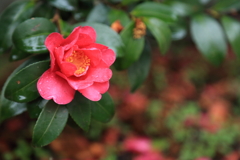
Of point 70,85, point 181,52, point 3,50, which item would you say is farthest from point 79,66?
point 181,52

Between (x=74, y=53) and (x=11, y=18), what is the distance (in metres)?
0.37

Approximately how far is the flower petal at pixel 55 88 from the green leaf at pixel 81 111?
1.9 inches

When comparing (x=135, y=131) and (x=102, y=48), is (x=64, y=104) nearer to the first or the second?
(x=102, y=48)

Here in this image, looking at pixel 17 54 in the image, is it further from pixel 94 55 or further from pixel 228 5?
pixel 228 5

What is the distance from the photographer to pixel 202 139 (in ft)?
5.33

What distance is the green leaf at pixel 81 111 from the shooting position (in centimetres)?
69

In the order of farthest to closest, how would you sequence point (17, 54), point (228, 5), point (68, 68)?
point (228, 5), point (17, 54), point (68, 68)

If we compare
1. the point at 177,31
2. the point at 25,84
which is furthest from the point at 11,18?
the point at 177,31

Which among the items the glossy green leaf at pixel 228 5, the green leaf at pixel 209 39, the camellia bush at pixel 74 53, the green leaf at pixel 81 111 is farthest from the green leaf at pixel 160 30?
the glossy green leaf at pixel 228 5

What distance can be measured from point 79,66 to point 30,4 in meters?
0.41

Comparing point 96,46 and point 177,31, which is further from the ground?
point 96,46

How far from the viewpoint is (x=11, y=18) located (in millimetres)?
898

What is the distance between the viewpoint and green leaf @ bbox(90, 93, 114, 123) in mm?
767

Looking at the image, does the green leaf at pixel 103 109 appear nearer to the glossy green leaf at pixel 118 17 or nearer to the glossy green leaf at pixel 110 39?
the glossy green leaf at pixel 110 39
